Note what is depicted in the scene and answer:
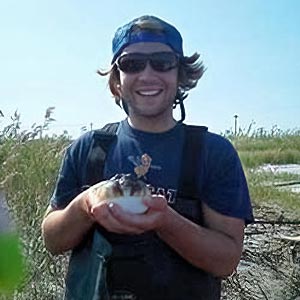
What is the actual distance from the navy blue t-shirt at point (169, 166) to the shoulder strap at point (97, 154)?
0.01m

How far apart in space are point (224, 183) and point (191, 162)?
108 millimetres

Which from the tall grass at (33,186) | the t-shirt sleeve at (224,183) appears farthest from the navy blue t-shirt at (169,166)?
the tall grass at (33,186)

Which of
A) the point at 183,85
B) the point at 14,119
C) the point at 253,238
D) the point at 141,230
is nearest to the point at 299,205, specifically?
the point at 253,238

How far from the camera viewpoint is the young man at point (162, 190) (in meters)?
1.68

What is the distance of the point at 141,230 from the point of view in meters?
1.50

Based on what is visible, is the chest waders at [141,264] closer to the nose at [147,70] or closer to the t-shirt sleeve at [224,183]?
the t-shirt sleeve at [224,183]

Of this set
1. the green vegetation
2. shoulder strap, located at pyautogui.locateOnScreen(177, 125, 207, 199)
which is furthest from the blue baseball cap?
the green vegetation

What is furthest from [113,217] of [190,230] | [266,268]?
[266,268]

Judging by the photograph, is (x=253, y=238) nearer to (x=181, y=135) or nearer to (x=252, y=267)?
(x=252, y=267)

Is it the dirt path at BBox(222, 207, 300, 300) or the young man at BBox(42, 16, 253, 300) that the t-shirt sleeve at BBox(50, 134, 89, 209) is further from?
the dirt path at BBox(222, 207, 300, 300)

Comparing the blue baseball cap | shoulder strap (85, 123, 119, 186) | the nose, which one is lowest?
shoulder strap (85, 123, 119, 186)

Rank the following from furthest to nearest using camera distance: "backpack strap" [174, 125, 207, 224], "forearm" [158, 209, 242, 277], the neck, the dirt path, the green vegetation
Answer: the dirt path, the green vegetation, the neck, "backpack strap" [174, 125, 207, 224], "forearm" [158, 209, 242, 277]

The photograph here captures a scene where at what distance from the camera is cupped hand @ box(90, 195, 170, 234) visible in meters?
1.47

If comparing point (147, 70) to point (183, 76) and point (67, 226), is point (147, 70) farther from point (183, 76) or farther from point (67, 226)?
point (67, 226)
